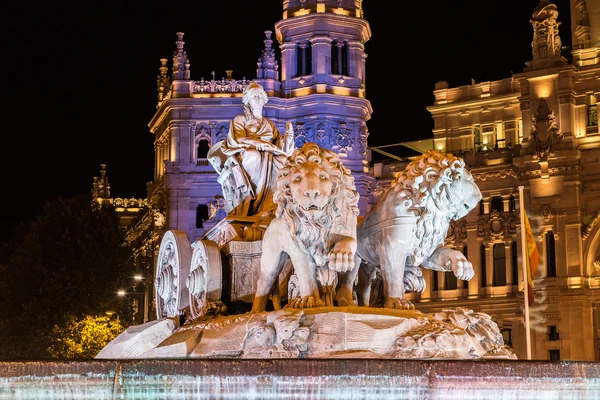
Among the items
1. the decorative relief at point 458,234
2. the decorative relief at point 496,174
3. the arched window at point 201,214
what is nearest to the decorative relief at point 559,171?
the decorative relief at point 496,174

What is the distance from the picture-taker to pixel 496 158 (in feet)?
200

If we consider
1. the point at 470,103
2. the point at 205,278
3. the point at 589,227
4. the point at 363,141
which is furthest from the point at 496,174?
the point at 205,278

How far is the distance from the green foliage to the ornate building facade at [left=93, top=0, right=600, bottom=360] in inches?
326

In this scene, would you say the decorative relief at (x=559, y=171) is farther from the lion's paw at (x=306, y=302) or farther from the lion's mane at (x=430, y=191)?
the lion's paw at (x=306, y=302)

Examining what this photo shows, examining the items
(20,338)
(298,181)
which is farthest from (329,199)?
(20,338)

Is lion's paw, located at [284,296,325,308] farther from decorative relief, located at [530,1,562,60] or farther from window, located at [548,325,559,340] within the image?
decorative relief, located at [530,1,562,60]

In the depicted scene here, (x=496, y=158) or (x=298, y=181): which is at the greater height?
(x=496, y=158)

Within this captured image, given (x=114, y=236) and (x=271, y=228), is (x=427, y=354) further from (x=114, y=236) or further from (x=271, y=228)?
(x=114, y=236)

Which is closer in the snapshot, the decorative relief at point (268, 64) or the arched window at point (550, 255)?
the arched window at point (550, 255)

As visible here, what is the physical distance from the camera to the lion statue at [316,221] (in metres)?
13.5

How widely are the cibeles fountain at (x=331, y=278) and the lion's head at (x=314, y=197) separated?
14 millimetres

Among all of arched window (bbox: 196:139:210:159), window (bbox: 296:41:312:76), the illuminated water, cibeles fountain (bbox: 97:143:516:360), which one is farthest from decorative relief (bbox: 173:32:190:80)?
the illuminated water

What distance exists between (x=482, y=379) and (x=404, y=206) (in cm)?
402

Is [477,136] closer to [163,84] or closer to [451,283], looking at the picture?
[451,283]
